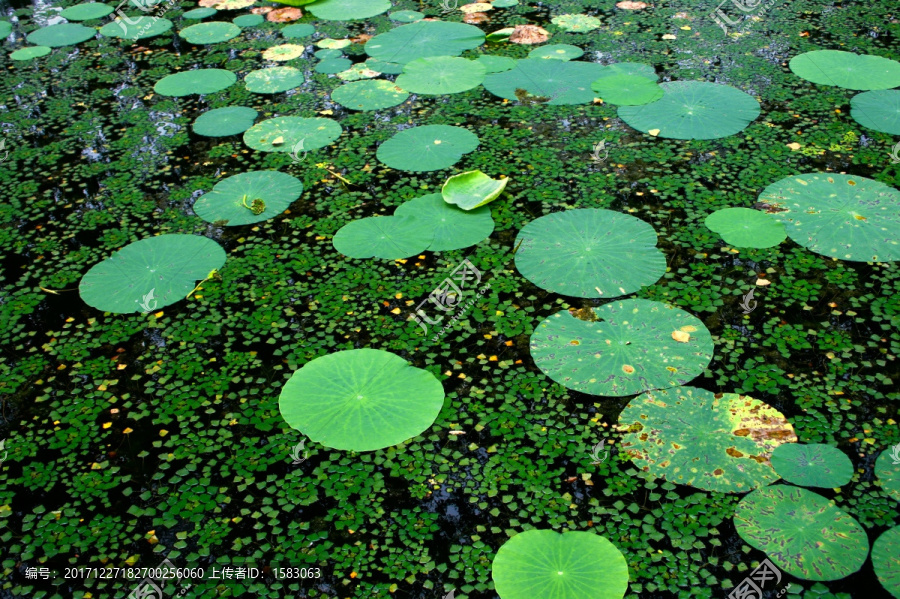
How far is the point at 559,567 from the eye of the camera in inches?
79.9

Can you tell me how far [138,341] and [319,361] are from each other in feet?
2.55

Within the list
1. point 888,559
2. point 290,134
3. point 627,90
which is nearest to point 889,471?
point 888,559

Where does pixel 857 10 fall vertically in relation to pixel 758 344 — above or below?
above

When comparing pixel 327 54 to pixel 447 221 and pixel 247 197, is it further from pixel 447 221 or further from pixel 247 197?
pixel 447 221

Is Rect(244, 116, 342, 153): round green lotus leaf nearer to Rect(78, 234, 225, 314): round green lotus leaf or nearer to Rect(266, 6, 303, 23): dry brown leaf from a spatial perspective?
Rect(78, 234, 225, 314): round green lotus leaf

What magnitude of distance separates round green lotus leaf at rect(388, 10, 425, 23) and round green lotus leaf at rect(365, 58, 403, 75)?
792 millimetres

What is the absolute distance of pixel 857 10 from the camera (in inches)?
208

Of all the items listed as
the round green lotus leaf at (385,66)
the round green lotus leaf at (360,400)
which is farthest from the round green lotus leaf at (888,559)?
the round green lotus leaf at (385,66)

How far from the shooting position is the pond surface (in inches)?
84.4

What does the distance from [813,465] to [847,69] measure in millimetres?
3181

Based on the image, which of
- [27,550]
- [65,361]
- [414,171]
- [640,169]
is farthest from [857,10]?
[27,550]

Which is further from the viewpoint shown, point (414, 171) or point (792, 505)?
point (414, 171)

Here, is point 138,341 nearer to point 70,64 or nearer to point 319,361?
point 319,361

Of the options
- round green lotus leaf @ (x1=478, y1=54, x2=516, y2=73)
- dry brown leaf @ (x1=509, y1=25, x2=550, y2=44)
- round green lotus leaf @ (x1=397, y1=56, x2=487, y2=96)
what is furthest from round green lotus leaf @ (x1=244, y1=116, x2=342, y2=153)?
dry brown leaf @ (x1=509, y1=25, x2=550, y2=44)
